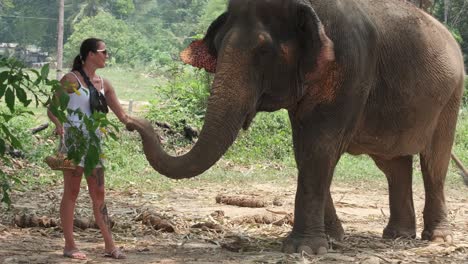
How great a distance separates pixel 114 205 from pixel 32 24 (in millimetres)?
48277

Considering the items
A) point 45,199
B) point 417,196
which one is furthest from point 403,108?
point 417,196

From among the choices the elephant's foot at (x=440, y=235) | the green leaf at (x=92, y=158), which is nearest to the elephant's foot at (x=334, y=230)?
the elephant's foot at (x=440, y=235)

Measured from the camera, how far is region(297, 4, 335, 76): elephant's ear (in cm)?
649

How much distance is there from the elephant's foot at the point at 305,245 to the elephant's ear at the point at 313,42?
1.20 metres

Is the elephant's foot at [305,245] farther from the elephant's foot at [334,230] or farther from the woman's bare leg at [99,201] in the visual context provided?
the woman's bare leg at [99,201]

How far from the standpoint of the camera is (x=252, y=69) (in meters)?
6.46

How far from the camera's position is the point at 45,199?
9773 millimetres

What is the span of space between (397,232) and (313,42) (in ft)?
7.94

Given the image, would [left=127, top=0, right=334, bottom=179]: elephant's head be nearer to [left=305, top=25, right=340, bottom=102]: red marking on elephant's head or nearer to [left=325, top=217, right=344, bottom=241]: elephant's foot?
[left=305, top=25, right=340, bottom=102]: red marking on elephant's head

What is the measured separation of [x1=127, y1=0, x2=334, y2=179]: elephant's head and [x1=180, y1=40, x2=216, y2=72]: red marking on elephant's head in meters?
0.32

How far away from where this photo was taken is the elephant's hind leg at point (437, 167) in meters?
8.24

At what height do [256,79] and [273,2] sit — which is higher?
[273,2]

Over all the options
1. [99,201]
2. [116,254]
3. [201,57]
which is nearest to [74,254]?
[116,254]

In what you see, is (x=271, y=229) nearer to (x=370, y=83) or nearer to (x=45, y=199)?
(x=370, y=83)
